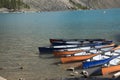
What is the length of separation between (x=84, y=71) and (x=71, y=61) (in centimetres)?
770

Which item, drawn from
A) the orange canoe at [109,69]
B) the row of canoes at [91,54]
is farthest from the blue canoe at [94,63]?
the orange canoe at [109,69]

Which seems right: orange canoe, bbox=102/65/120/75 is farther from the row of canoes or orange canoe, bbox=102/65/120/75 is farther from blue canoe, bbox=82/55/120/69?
blue canoe, bbox=82/55/120/69

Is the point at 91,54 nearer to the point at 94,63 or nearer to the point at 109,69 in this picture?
the point at 94,63

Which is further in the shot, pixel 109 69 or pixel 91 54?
pixel 91 54

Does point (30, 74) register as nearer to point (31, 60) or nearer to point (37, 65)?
point (37, 65)

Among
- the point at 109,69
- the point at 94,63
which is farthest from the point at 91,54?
the point at 109,69

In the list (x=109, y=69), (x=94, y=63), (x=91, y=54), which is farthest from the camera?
(x=91, y=54)

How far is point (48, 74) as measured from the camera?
44.6 m

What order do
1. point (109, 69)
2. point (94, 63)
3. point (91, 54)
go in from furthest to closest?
point (91, 54), point (94, 63), point (109, 69)

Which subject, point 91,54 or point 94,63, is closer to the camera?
point 94,63

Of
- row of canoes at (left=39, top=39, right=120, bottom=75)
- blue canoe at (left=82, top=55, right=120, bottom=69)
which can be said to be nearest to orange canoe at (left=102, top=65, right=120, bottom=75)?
row of canoes at (left=39, top=39, right=120, bottom=75)

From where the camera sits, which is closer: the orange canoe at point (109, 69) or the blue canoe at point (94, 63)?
the orange canoe at point (109, 69)

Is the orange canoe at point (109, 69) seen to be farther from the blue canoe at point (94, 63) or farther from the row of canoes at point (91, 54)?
the blue canoe at point (94, 63)

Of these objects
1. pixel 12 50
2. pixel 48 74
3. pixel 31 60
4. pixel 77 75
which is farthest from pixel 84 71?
pixel 12 50
